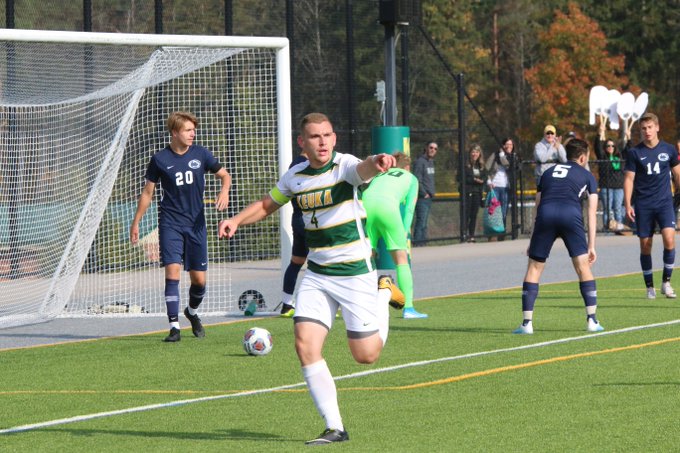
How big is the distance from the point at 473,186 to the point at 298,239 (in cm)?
1497

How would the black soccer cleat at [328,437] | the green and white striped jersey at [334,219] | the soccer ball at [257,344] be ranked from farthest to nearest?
1. the soccer ball at [257,344]
2. the green and white striped jersey at [334,219]
3. the black soccer cleat at [328,437]

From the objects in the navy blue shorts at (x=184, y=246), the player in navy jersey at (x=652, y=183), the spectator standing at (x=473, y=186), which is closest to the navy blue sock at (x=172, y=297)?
the navy blue shorts at (x=184, y=246)

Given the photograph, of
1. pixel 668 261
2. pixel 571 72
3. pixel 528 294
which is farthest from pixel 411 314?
pixel 571 72

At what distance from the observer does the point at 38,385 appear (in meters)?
11.4

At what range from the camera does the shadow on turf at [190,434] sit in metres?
8.51

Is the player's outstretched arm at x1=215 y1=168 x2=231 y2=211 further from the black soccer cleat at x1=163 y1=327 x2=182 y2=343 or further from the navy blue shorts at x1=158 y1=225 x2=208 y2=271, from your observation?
the black soccer cleat at x1=163 y1=327 x2=182 y2=343

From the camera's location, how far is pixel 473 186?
29703 mm

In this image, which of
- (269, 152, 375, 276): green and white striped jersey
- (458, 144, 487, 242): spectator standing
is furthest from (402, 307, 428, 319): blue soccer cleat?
(458, 144, 487, 242): spectator standing

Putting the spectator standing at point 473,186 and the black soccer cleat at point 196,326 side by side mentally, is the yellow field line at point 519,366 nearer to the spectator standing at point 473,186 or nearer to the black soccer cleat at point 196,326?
the black soccer cleat at point 196,326

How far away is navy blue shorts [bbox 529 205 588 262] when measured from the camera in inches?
531

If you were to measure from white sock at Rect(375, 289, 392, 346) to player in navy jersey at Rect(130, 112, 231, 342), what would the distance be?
15.5ft

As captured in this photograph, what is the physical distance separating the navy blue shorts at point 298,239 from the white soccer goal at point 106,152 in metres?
0.94

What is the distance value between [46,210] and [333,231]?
958 cm

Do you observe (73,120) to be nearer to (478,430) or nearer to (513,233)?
(478,430)
